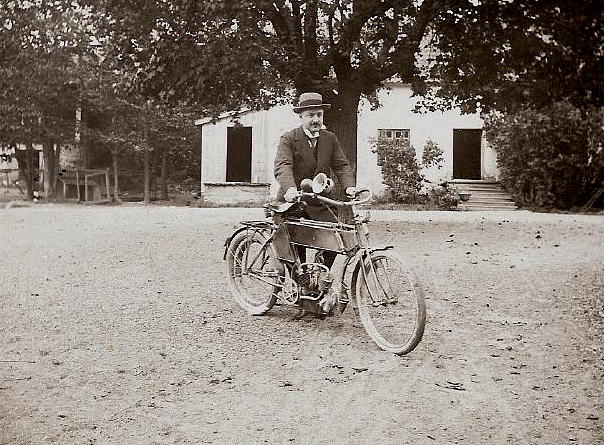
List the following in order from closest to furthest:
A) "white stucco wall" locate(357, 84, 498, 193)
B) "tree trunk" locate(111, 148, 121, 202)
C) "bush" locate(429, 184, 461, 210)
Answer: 1. "white stucco wall" locate(357, 84, 498, 193)
2. "bush" locate(429, 184, 461, 210)
3. "tree trunk" locate(111, 148, 121, 202)

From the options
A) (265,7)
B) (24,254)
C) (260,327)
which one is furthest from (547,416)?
(24,254)

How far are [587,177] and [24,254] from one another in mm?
6382

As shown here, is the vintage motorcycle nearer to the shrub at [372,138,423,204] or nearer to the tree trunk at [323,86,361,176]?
the tree trunk at [323,86,361,176]

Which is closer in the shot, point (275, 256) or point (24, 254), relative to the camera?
point (275, 256)

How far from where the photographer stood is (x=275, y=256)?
17.7 ft

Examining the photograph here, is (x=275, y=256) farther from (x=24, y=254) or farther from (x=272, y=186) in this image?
(x=24, y=254)

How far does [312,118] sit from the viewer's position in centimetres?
482

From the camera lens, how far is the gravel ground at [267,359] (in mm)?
3051

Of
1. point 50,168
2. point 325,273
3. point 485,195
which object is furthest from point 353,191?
point 485,195

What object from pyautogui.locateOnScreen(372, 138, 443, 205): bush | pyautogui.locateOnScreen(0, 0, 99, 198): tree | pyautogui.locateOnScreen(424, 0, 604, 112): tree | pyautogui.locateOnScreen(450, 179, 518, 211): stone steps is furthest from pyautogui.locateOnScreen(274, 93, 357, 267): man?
pyautogui.locateOnScreen(450, 179, 518, 211): stone steps

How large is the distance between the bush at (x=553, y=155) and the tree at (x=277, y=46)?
210 cm

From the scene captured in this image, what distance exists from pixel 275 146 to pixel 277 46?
2.59m

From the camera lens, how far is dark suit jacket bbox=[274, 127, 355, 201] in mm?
5066

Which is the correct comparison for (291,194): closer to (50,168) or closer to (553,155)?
(50,168)
